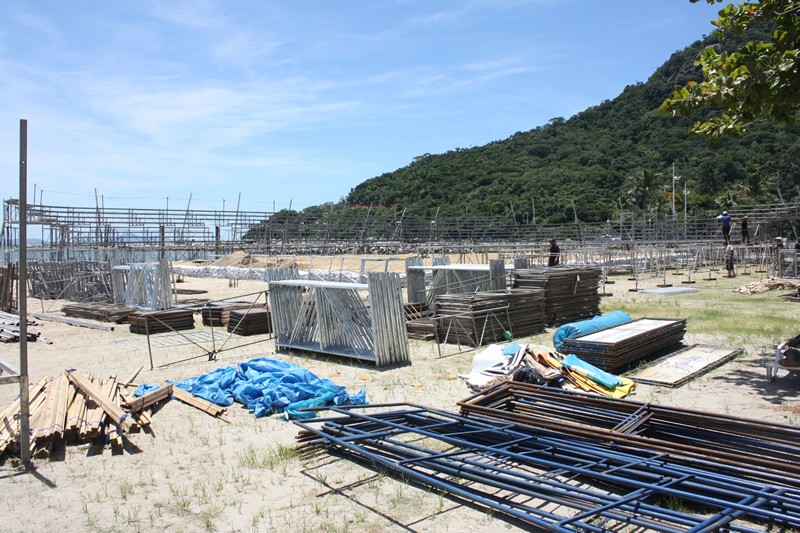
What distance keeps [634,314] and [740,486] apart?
1223cm

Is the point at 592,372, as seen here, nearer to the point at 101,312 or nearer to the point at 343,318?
the point at 343,318

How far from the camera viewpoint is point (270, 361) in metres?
9.76

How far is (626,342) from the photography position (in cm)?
1012

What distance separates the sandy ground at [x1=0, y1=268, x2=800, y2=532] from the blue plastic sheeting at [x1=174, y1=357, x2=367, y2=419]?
24 centimetres

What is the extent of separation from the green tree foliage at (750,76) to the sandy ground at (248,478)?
13.3ft

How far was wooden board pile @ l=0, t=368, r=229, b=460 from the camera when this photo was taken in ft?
21.9

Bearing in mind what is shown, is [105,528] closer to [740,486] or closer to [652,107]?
[740,486]

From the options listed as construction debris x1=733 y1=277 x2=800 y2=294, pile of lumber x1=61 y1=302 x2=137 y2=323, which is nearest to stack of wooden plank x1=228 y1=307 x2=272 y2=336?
pile of lumber x1=61 y1=302 x2=137 y2=323

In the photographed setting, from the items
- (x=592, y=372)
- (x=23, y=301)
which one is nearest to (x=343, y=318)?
(x=592, y=372)

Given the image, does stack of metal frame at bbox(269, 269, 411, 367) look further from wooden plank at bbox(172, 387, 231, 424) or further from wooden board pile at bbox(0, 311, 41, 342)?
wooden board pile at bbox(0, 311, 41, 342)

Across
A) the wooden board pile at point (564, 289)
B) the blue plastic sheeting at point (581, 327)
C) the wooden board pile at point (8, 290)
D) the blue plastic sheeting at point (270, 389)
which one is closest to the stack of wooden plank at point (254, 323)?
the blue plastic sheeting at point (270, 389)

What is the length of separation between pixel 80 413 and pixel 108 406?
294 millimetres

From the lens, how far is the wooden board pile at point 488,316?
41.9 feet

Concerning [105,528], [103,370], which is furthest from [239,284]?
[105,528]
